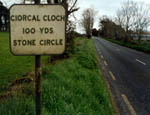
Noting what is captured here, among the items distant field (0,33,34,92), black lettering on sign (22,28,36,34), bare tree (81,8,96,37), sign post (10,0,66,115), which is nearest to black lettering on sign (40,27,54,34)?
sign post (10,0,66,115)

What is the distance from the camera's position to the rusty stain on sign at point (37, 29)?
1.54 metres

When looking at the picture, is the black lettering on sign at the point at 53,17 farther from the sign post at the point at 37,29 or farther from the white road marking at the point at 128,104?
the white road marking at the point at 128,104

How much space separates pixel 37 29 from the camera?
5.13ft

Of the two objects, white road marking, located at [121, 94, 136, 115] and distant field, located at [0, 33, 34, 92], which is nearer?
white road marking, located at [121, 94, 136, 115]

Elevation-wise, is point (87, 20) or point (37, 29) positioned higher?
point (87, 20)

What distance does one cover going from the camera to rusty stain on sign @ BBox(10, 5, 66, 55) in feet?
5.04

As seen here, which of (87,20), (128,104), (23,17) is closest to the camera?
(23,17)

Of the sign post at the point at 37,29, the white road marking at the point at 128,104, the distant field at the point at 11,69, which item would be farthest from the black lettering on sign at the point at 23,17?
the distant field at the point at 11,69

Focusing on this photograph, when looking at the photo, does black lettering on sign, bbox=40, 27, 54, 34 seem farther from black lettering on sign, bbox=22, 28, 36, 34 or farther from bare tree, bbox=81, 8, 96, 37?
bare tree, bbox=81, 8, 96, 37

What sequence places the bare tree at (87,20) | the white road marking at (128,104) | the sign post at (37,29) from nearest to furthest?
the sign post at (37,29), the white road marking at (128,104), the bare tree at (87,20)

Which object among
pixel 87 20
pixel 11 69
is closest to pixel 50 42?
pixel 11 69

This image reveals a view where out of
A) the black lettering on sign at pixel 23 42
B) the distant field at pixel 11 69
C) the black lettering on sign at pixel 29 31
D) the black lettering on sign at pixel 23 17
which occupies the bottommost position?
the distant field at pixel 11 69

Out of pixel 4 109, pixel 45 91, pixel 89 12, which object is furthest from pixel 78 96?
pixel 89 12

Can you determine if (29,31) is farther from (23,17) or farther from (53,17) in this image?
(53,17)
